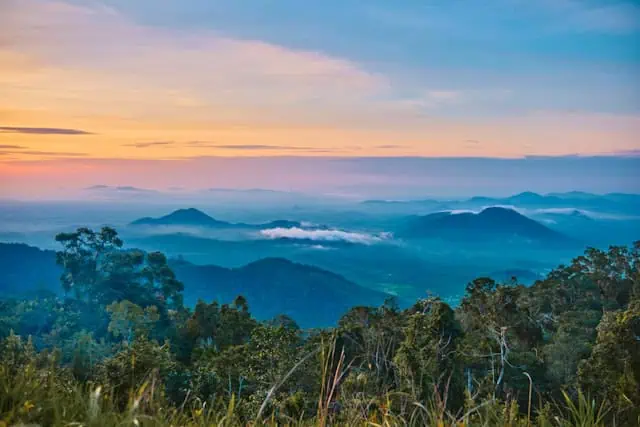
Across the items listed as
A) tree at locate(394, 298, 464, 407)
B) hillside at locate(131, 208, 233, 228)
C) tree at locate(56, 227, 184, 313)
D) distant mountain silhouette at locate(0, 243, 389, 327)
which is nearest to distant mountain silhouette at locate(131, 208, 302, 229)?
hillside at locate(131, 208, 233, 228)

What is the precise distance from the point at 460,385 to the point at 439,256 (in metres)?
161

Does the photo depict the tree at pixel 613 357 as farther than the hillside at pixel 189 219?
No

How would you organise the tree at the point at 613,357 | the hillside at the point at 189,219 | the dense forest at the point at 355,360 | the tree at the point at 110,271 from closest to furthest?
the dense forest at the point at 355,360 → the tree at the point at 613,357 → the tree at the point at 110,271 → the hillside at the point at 189,219

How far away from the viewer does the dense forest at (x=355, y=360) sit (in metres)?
2.47

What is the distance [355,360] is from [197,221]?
177m

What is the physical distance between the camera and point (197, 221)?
7347 inches

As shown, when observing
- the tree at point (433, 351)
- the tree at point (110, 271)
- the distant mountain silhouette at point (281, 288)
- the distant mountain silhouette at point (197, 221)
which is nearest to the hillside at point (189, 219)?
the distant mountain silhouette at point (197, 221)

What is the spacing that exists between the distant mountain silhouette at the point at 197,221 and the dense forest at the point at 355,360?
432 feet

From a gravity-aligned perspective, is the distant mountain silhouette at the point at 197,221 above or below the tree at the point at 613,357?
below

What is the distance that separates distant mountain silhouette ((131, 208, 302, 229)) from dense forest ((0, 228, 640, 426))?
432 feet

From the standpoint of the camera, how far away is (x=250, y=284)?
117500 mm

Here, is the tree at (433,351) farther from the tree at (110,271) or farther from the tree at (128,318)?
the tree at (110,271)

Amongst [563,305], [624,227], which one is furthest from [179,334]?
[624,227]

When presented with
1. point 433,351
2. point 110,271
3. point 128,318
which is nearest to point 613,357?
point 433,351
